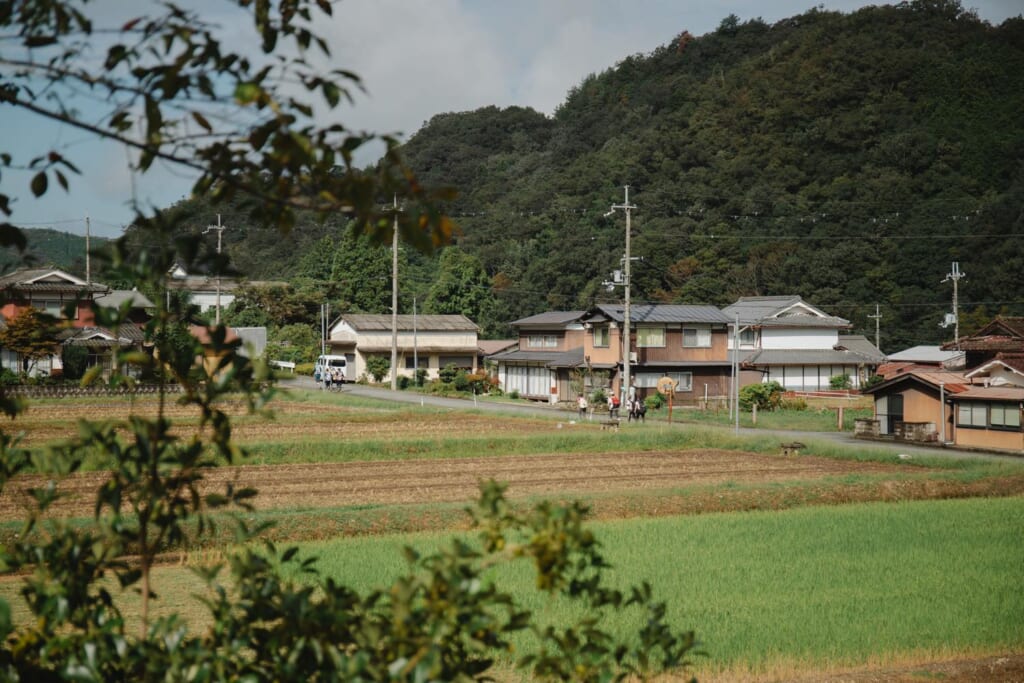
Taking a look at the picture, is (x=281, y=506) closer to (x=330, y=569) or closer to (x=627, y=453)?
(x=330, y=569)

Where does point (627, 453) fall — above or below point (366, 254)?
below

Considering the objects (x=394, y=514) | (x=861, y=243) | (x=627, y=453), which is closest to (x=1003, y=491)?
(x=627, y=453)

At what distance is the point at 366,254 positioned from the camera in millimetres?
65750

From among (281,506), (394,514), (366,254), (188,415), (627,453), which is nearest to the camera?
(394,514)

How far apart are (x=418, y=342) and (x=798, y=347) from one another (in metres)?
21.5

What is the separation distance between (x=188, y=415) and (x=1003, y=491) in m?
23.3

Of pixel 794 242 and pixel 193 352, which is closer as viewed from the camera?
pixel 193 352

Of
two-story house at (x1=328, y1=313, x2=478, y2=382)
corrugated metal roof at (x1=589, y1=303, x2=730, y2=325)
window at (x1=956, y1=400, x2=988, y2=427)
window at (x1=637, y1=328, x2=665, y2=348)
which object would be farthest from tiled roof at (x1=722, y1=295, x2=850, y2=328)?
window at (x1=956, y1=400, x2=988, y2=427)

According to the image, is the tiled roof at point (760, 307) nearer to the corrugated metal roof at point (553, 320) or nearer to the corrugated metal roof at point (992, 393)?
the corrugated metal roof at point (553, 320)

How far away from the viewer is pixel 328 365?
171 feet

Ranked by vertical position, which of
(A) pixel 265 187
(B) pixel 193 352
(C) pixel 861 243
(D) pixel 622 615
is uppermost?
(C) pixel 861 243

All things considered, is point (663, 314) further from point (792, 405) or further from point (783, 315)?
point (783, 315)

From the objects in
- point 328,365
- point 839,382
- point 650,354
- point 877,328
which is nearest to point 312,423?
point 650,354

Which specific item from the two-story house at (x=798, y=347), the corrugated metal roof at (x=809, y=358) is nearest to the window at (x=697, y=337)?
the corrugated metal roof at (x=809, y=358)
